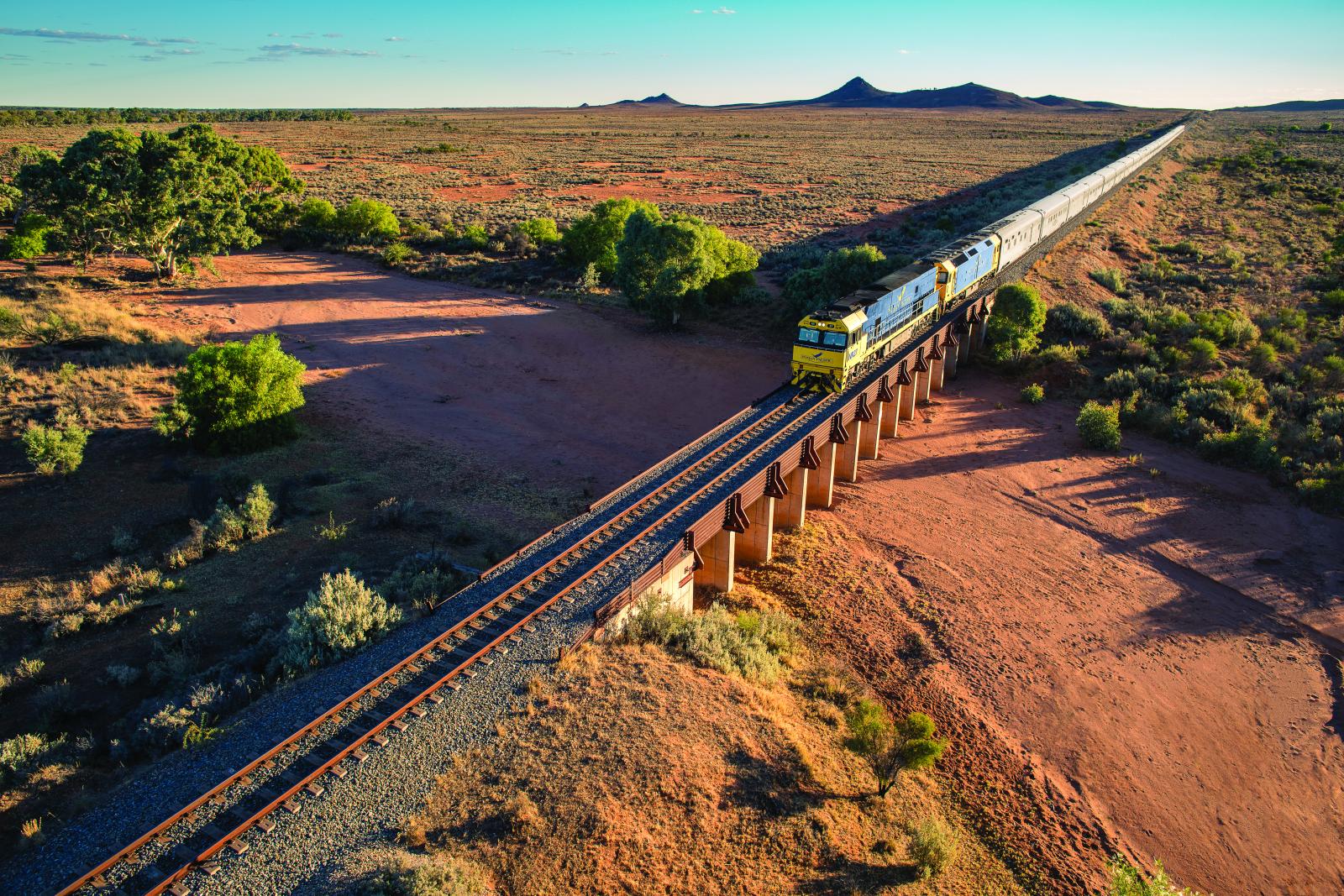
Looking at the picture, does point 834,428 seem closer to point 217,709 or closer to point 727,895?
point 727,895

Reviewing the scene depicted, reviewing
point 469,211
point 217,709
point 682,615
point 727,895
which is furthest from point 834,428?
point 469,211

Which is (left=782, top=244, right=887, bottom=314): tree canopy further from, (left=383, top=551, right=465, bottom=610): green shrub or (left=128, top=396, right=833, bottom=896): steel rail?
(left=383, top=551, right=465, bottom=610): green shrub

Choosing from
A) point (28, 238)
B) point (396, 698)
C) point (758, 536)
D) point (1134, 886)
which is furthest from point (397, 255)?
point (1134, 886)

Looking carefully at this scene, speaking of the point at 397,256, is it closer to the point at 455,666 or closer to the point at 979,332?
the point at 979,332

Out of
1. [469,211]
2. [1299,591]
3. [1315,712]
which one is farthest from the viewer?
[469,211]

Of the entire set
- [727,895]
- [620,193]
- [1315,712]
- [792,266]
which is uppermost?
[620,193]

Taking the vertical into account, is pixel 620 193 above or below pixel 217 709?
above

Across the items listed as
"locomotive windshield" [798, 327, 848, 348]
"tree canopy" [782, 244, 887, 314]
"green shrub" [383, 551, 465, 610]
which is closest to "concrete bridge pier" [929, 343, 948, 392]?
"tree canopy" [782, 244, 887, 314]
